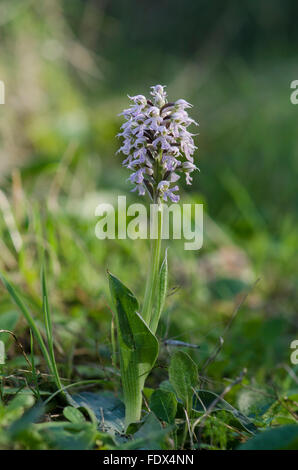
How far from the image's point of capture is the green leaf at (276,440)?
977 mm

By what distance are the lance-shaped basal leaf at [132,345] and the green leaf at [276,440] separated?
10.9 inches

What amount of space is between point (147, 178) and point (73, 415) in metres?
0.56

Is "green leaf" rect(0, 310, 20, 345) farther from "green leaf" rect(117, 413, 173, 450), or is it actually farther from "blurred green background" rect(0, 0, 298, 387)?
"green leaf" rect(117, 413, 173, 450)

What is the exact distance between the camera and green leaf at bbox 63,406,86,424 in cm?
104

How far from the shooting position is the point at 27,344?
1695mm

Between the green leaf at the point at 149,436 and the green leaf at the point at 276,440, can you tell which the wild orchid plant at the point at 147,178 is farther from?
the green leaf at the point at 276,440

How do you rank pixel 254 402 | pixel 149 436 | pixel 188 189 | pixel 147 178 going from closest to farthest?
pixel 149 436 → pixel 147 178 → pixel 254 402 → pixel 188 189

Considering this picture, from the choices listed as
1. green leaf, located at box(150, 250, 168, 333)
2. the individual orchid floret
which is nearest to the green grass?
green leaf, located at box(150, 250, 168, 333)

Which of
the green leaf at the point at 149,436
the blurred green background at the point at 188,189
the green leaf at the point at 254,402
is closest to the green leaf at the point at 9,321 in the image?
the blurred green background at the point at 188,189

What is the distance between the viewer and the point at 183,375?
1194mm

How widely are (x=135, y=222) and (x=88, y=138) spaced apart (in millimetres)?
2080

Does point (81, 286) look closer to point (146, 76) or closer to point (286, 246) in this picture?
point (286, 246)

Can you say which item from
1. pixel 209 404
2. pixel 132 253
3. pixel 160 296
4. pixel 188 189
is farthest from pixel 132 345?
pixel 188 189

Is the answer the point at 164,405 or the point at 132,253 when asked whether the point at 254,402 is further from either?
the point at 132,253
